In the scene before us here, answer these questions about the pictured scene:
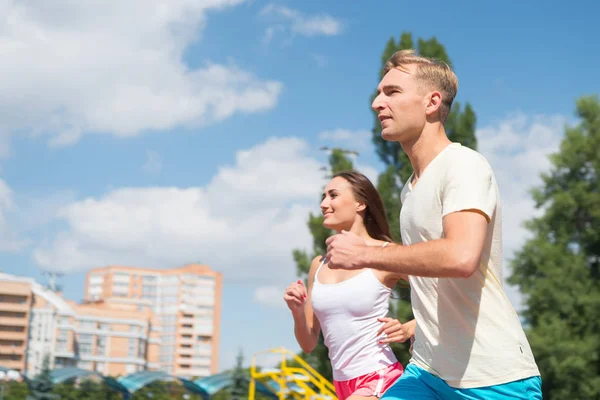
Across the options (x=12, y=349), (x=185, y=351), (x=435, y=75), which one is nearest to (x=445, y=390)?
(x=435, y=75)

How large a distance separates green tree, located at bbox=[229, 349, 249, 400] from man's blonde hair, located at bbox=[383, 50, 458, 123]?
19.2 m

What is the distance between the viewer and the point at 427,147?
3145mm

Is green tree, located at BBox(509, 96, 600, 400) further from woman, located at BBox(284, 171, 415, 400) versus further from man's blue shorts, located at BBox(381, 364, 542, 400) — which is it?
man's blue shorts, located at BBox(381, 364, 542, 400)

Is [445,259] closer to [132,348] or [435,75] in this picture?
[435,75]

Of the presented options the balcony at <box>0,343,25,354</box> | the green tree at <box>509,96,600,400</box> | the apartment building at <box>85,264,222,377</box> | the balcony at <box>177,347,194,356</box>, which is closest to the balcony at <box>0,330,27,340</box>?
the balcony at <box>0,343,25,354</box>

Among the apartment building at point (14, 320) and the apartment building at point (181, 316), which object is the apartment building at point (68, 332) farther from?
the apartment building at point (181, 316)

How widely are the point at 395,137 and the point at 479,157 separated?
0.38 m

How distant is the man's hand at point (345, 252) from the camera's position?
2.76 m

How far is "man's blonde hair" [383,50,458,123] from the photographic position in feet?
10.5

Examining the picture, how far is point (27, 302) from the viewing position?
133250mm

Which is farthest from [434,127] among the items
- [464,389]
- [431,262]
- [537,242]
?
[537,242]

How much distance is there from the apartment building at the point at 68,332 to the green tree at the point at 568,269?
107465 millimetres

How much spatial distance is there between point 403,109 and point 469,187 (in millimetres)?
540

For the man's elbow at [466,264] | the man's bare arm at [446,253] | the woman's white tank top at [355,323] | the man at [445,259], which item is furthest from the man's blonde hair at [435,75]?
the woman's white tank top at [355,323]
